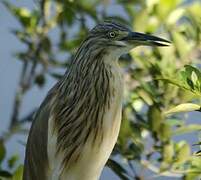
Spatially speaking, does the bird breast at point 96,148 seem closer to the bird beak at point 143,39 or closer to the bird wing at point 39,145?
the bird wing at point 39,145

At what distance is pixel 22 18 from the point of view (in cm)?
260

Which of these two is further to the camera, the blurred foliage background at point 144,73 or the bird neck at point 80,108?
the bird neck at point 80,108

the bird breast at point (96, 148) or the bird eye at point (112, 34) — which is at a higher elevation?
the bird eye at point (112, 34)

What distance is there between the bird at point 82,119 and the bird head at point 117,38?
7 cm

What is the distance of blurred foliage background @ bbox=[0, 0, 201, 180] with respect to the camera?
1.91 m

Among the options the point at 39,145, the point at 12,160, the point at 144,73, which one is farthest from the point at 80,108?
the point at 12,160

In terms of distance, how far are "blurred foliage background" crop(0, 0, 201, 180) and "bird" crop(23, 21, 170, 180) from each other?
4 cm

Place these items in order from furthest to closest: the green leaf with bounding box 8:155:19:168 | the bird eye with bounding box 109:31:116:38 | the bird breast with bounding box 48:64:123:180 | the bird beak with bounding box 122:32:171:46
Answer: the green leaf with bounding box 8:155:19:168 → the bird breast with bounding box 48:64:123:180 → the bird eye with bounding box 109:31:116:38 → the bird beak with bounding box 122:32:171:46

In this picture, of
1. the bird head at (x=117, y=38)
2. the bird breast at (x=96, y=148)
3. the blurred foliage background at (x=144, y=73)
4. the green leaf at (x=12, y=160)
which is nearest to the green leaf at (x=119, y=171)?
the blurred foliage background at (x=144, y=73)

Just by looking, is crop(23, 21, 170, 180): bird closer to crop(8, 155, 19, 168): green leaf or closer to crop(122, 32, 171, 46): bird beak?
crop(122, 32, 171, 46): bird beak

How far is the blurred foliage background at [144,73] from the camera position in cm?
191

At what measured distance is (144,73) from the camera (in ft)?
7.41

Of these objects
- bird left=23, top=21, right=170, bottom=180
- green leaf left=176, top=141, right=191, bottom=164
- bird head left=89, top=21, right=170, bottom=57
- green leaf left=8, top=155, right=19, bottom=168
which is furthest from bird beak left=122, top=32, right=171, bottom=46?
green leaf left=8, top=155, right=19, bottom=168

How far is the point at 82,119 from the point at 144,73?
28 cm
